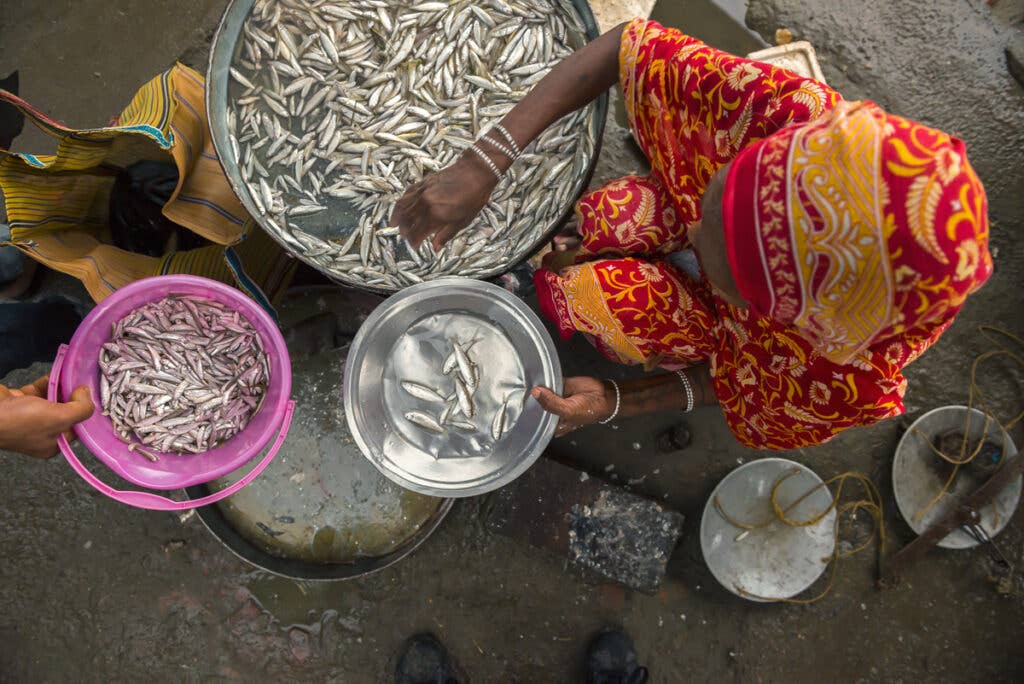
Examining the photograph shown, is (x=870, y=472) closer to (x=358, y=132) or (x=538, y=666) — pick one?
(x=538, y=666)

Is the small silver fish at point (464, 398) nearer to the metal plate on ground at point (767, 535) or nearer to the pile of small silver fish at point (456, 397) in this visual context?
the pile of small silver fish at point (456, 397)

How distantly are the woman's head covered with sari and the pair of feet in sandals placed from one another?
1946 millimetres

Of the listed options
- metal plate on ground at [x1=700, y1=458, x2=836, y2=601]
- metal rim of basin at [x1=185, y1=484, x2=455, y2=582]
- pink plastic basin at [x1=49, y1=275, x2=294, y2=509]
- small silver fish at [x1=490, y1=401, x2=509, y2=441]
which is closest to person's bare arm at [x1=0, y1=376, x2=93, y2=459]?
pink plastic basin at [x1=49, y1=275, x2=294, y2=509]

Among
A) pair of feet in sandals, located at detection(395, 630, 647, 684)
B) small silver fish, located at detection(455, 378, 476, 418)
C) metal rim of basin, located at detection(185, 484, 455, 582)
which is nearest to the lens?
small silver fish, located at detection(455, 378, 476, 418)

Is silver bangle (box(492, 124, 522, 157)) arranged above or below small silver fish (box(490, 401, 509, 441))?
above

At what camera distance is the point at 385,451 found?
Result: 73.9 inches

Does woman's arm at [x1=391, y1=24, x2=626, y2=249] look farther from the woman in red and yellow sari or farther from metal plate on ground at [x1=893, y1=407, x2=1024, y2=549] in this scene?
metal plate on ground at [x1=893, y1=407, x2=1024, y2=549]

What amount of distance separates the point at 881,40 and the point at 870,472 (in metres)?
1.91

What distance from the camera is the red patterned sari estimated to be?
1.25 m

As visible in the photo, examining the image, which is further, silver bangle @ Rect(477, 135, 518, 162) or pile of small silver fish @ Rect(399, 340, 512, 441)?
pile of small silver fish @ Rect(399, 340, 512, 441)

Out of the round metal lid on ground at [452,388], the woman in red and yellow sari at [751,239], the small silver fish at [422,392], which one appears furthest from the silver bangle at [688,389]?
the small silver fish at [422,392]

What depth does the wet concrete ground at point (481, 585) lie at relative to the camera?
8.30 ft

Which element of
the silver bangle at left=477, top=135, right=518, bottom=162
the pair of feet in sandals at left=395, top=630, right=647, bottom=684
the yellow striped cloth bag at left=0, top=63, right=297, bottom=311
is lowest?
the pair of feet in sandals at left=395, top=630, right=647, bottom=684

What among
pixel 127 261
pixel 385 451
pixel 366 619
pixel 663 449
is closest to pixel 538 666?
pixel 366 619
